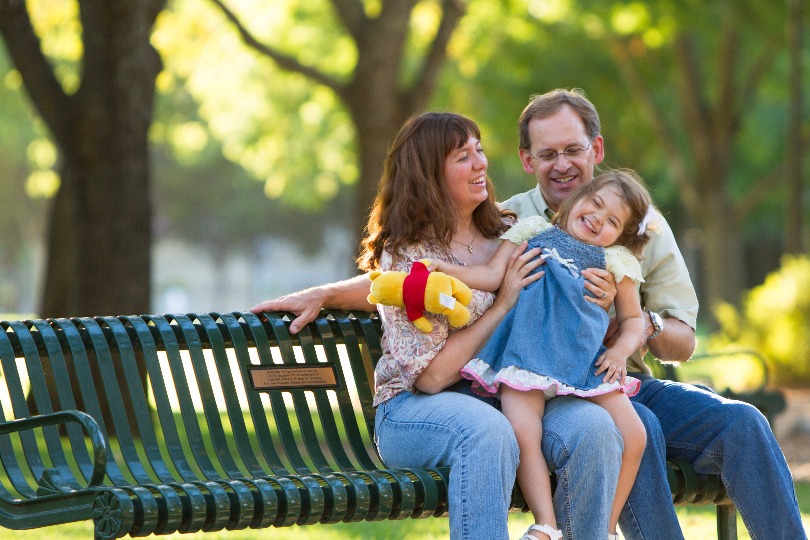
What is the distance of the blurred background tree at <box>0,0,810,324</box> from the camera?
11328 millimetres

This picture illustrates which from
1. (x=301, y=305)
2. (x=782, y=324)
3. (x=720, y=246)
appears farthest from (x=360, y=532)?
(x=720, y=246)

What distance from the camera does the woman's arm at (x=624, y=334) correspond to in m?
4.06

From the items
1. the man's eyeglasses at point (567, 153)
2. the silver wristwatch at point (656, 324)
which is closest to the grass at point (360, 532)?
the silver wristwatch at point (656, 324)

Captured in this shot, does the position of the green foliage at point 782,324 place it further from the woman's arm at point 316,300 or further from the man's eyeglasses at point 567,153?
the woman's arm at point 316,300

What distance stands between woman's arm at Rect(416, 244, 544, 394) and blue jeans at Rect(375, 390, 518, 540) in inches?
2.4

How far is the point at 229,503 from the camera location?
367 centimetres

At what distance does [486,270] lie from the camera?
4.25m

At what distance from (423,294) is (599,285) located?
628 mm

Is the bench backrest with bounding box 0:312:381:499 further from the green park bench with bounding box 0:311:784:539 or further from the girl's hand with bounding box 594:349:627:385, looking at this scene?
the girl's hand with bounding box 594:349:627:385

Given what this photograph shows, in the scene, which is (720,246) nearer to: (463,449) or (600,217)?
(600,217)

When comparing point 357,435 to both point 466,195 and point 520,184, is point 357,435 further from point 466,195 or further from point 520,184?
point 520,184

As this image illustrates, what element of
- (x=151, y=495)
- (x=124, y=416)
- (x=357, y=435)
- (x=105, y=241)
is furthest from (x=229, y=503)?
(x=105, y=241)

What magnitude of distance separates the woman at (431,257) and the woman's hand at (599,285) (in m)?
0.17

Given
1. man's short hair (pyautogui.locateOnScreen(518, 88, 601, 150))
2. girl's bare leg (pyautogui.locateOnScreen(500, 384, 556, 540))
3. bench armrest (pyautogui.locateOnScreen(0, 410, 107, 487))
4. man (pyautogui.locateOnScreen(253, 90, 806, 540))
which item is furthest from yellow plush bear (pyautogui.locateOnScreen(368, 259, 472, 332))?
bench armrest (pyautogui.locateOnScreen(0, 410, 107, 487))
